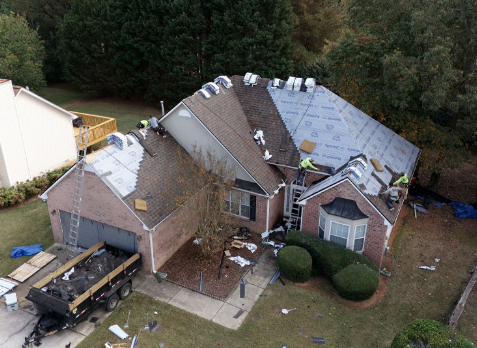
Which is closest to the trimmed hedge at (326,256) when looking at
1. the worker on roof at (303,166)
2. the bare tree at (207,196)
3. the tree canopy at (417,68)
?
the worker on roof at (303,166)

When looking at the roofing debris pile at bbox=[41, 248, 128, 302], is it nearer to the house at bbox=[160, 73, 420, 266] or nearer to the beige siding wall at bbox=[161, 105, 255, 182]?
the beige siding wall at bbox=[161, 105, 255, 182]

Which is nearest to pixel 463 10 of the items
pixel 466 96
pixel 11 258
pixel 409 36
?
pixel 409 36

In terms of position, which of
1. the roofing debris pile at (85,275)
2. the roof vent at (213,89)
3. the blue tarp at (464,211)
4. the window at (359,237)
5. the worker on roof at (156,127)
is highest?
the roof vent at (213,89)

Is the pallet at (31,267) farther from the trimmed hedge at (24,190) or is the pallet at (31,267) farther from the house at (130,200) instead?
the trimmed hedge at (24,190)

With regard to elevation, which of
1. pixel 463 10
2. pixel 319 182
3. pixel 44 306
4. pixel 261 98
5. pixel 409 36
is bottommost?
pixel 44 306

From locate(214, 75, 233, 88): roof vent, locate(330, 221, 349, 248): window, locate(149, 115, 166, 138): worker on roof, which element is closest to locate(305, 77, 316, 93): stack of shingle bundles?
locate(214, 75, 233, 88): roof vent

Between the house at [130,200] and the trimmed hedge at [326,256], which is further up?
the house at [130,200]

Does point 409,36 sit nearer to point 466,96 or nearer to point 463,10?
point 463,10
